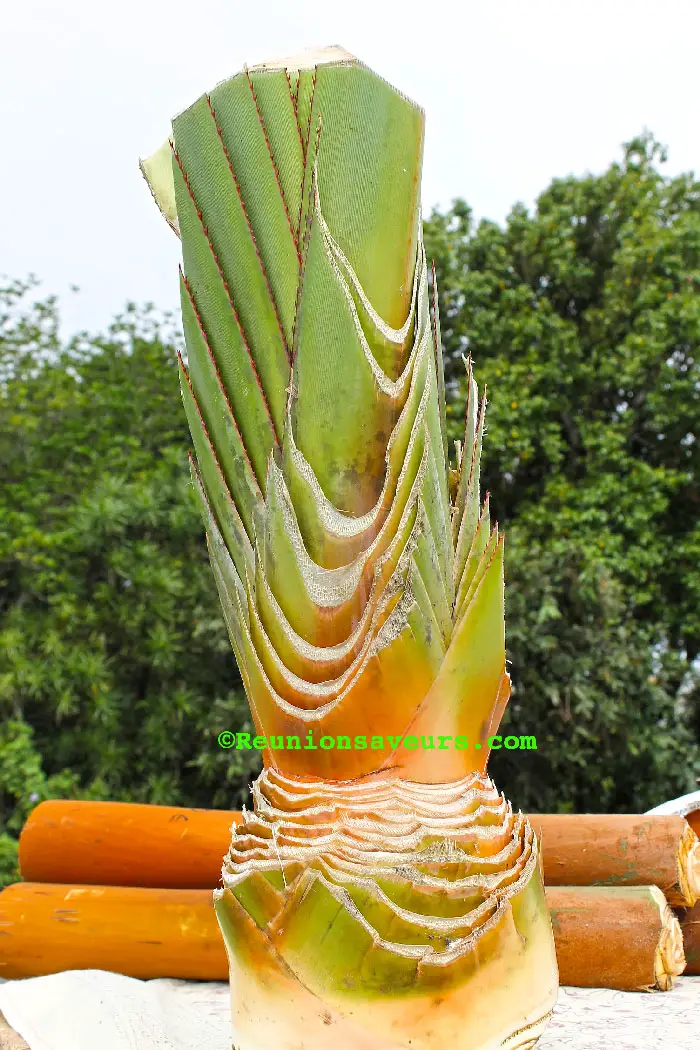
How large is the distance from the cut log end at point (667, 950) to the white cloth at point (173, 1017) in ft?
0.13

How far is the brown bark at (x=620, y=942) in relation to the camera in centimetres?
220

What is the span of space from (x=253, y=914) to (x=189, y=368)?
2.33ft

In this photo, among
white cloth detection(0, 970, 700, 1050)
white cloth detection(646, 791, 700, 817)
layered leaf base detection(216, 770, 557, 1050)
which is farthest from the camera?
white cloth detection(646, 791, 700, 817)

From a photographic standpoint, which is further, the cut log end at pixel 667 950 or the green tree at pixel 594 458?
the green tree at pixel 594 458

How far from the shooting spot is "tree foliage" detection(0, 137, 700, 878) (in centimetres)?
519

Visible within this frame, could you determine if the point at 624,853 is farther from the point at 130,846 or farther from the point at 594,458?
the point at 594,458

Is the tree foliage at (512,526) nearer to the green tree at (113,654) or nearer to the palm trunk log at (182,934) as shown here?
the green tree at (113,654)

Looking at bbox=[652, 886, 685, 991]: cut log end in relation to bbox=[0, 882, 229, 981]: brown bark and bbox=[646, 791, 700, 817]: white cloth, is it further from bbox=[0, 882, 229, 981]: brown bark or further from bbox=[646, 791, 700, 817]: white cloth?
bbox=[0, 882, 229, 981]: brown bark

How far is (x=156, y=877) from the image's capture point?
2.79 meters

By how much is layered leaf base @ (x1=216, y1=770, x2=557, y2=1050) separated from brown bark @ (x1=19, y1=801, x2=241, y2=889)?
72.4 inches

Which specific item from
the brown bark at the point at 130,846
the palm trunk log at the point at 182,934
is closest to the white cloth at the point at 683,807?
the palm trunk log at the point at 182,934

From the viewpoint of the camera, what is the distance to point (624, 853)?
2.47m

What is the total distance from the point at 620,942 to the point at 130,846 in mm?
1610

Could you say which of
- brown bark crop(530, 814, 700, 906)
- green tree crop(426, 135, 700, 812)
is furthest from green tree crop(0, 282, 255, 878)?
brown bark crop(530, 814, 700, 906)
